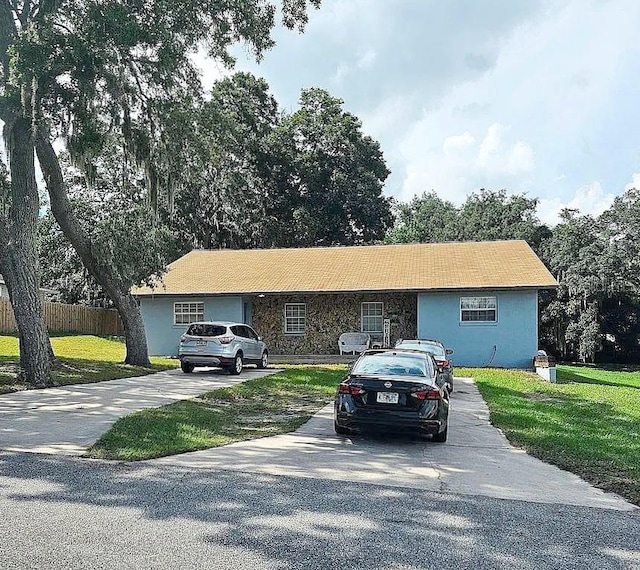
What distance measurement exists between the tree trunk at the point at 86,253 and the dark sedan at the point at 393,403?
38.5 ft

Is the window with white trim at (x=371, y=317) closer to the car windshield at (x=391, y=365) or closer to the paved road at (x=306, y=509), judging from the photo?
the car windshield at (x=391, y=365)

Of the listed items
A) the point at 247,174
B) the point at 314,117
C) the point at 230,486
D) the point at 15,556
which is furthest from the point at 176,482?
the point at 314,117

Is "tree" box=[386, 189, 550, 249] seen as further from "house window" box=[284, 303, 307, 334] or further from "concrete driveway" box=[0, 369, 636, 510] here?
"concrete driveway" box=[0, 369, 636, 510]

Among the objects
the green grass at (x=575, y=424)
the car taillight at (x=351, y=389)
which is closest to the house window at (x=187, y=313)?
the green grass at (x=575, y=424)

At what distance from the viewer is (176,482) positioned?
270 inches

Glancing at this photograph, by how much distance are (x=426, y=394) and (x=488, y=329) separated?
14608mm

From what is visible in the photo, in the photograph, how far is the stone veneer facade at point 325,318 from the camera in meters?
25.4

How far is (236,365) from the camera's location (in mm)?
19344

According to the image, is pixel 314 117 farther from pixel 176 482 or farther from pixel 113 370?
pixel 176 482

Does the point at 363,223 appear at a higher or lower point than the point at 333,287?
higher

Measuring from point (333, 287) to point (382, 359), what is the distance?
14.1 metres

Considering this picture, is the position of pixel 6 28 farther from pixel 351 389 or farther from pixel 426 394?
pixel 426 394

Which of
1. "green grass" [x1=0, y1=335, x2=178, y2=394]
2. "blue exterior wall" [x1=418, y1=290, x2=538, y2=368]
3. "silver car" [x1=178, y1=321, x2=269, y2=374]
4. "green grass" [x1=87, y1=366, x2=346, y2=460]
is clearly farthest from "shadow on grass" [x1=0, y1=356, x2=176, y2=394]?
"blue exterior wall" [x1=418, y1=290, x2=538, y2=368]

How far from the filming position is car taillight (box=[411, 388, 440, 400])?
9375 millimetres
